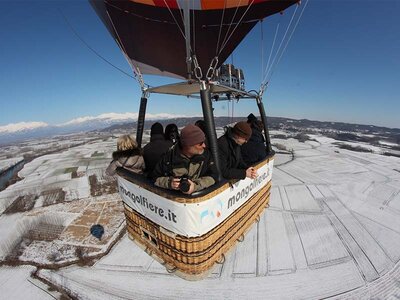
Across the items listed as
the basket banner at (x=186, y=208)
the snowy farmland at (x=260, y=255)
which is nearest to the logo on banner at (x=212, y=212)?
the basket banner at (x=186, y=208)

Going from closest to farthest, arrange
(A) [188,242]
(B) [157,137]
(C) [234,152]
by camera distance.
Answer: (A) [188,242] → (C) [234,152] → (B) [157,137]

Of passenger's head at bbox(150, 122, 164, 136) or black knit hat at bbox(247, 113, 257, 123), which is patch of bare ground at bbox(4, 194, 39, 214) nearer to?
passenger's head at bbox(150, 122, 164, 136)

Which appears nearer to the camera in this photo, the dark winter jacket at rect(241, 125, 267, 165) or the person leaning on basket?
the person leaning on basket

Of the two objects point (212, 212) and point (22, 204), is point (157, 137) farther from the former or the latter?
point (22, 204)

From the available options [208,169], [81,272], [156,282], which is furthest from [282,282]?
[81,272]

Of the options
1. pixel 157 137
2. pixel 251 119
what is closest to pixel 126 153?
pixel 157 137

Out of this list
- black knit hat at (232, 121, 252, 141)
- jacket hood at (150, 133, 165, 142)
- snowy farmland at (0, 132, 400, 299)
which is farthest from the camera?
jacket hood at (150, 133, 165, 142)

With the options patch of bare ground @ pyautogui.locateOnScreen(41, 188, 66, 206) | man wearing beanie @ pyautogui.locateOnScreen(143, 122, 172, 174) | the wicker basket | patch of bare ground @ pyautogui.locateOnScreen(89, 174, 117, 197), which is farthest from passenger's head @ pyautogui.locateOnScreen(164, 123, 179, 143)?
patch of bare ground @ pyautogui.locateOnScreen(41, 188, 66, 206)
